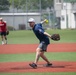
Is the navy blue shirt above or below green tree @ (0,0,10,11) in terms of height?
above

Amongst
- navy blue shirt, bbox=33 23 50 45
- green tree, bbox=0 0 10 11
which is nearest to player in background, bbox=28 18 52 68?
navy blue shirt, bbox=33 23 50 45

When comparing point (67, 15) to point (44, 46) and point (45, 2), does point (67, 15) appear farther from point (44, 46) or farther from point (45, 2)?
point (44, 46)

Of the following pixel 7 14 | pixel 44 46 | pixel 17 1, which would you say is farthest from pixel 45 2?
pixel 44 46

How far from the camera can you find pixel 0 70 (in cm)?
1265

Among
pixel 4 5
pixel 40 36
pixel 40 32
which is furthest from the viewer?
pixel 4 5

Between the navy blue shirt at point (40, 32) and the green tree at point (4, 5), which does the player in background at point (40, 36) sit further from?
the green tree at point (4, 5)

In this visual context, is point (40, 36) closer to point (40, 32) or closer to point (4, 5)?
point (40, 32)

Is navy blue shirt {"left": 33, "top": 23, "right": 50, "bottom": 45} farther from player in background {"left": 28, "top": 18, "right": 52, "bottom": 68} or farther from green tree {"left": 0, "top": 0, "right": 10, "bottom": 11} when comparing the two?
green tree {"left": 0, "top": 0, "right": 10, "bottom": 11}

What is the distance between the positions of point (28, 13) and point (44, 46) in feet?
169

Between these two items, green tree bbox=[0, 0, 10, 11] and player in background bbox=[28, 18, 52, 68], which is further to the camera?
green tree bbox=[0, 0, 10, 11]

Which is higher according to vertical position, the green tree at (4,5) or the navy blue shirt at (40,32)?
the navy blue shirt at (40,32)

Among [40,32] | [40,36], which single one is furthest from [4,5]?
[40,32]

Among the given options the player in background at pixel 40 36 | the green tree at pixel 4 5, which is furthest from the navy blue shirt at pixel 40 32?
the green tree at pixel 4 5

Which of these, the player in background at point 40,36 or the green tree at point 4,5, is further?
the green tree at point 4,5
